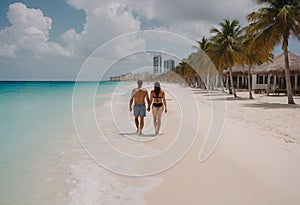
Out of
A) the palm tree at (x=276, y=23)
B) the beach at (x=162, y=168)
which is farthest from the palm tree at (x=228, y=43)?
the beach at (x=162, y=168)

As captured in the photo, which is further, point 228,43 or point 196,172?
point 228,43

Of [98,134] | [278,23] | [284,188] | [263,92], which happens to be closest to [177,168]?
[284,188]

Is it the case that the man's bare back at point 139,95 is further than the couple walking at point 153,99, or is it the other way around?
the man's bare back at point 139,95

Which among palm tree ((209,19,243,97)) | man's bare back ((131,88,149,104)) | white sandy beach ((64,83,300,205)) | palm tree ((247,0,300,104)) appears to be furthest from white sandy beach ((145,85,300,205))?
palm tree ((209,19,243,97))

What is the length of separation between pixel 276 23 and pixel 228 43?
8.15 meters

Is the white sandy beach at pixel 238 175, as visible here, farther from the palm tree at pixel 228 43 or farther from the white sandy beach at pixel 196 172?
the palm tree at pixel 228 43

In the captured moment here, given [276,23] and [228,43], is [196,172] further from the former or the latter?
[228,43]

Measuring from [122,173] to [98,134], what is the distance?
3654 millimetres

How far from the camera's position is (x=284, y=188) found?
3.19 meters

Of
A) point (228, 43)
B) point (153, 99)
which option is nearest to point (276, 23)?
point (228, 43)

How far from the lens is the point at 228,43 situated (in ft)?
70.9

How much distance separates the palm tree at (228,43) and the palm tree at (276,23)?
687 cm

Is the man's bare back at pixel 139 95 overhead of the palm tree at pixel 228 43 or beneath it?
beneath

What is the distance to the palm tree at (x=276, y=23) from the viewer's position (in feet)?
42.0
